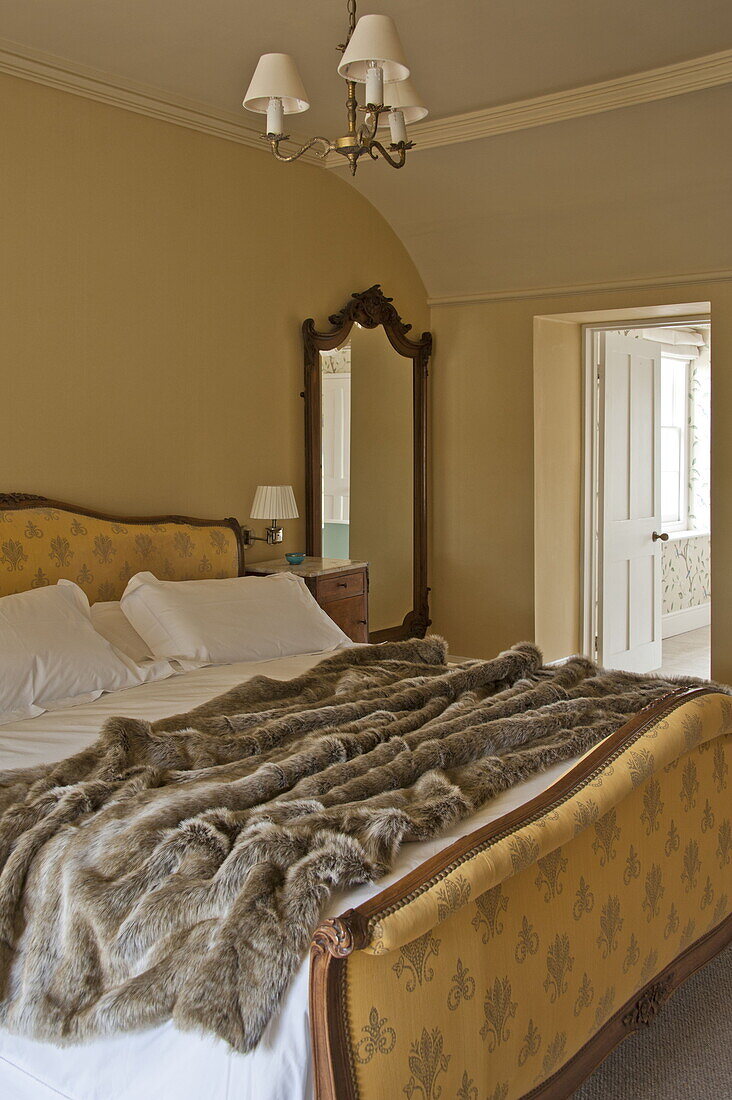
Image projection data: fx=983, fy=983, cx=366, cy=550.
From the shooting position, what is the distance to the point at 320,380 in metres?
4.90

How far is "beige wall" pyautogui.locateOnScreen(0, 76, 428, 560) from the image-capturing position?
12.2 ft

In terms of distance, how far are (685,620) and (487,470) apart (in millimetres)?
2578

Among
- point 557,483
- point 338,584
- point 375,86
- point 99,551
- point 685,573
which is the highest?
point 375,86

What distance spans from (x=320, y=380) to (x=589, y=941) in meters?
3.37

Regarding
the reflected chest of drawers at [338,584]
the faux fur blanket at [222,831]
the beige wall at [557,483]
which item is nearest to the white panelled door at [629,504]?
the beige wall at [557,483]

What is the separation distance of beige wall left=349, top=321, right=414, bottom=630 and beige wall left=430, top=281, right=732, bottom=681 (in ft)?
0.94

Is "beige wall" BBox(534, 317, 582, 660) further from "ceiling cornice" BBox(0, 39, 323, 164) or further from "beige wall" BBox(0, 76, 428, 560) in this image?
"ceiling cornice" BBox(0, 39, 323, 164)

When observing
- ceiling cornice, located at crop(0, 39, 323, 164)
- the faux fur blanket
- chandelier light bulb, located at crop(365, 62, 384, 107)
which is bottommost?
the faux fur blanket

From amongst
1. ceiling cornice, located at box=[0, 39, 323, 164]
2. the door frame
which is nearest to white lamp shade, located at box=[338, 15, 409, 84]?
ceiling cornice, located at box=[0, 39, 323, 164]

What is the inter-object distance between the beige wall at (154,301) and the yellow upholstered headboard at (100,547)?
13cm

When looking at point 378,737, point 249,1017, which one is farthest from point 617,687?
point 249,1017

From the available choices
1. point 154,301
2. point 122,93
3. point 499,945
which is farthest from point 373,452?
point 499,945

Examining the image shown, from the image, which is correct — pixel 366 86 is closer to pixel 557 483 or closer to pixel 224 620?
pixel 224 620

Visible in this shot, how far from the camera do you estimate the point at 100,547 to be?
151 inches
